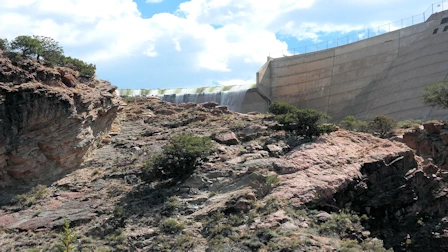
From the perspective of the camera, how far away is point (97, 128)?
111ft

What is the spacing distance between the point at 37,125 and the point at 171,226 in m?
10.1

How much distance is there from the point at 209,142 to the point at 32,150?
8539mm

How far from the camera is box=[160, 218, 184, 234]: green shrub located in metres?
23.6

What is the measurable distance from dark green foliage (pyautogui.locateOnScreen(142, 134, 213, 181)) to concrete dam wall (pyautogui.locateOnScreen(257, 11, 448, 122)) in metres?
28.8

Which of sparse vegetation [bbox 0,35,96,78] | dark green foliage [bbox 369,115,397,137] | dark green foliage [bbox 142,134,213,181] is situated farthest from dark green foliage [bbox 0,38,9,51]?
dark green foliage [bbox 369,115,397,137]

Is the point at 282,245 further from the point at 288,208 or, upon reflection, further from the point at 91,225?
the point at 91,225

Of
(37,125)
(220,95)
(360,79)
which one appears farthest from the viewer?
(220,95)

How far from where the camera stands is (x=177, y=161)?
27953 millimetres

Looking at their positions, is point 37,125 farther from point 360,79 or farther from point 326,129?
point 360,79

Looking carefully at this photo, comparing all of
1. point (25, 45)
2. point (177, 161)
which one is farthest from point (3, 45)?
point (177, 161)

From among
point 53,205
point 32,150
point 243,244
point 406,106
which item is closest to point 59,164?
point 32,150

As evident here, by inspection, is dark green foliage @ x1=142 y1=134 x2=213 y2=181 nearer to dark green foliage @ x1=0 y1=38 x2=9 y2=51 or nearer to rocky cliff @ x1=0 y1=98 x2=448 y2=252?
rocky cliff @ x1=0 y1=98 x2=448 y2=252

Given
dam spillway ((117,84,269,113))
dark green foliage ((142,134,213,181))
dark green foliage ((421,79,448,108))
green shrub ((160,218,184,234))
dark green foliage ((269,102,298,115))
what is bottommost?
green shrub ((160,218,184,234))

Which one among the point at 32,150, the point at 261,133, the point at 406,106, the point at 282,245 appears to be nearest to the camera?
the point at 282,245
